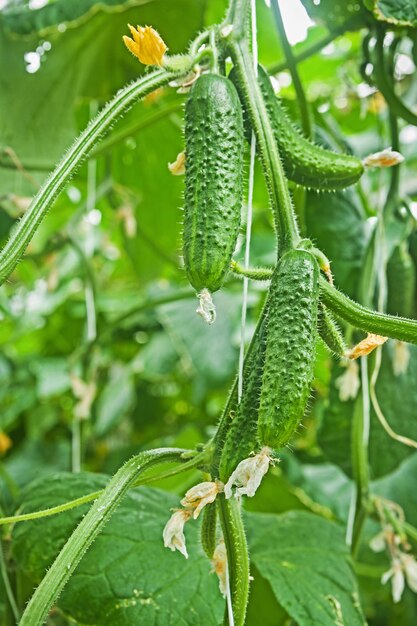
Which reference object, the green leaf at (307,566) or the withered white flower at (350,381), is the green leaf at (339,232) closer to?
the withered white flower at (350,381)

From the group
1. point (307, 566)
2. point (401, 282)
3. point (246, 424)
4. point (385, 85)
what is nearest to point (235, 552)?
point (246, 424)

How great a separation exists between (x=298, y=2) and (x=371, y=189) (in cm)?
79

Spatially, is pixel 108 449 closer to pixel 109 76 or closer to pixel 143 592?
pixel 109 76

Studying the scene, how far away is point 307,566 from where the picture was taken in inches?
44.7

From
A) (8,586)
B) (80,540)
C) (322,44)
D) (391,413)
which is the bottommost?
(8,586)

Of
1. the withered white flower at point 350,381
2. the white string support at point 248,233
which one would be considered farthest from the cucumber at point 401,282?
the white string support at point 248,233

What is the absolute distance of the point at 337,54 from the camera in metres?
2.47

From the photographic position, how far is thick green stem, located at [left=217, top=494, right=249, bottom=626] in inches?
31.5

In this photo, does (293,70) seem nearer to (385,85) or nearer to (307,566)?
(385,85)

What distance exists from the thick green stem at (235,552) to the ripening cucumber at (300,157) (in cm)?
35

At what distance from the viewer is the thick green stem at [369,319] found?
31.0 inches

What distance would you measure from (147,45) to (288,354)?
12.7 inches

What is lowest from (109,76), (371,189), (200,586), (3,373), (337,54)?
(200,586)

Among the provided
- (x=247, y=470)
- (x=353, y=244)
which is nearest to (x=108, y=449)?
(x=353, y=244)
